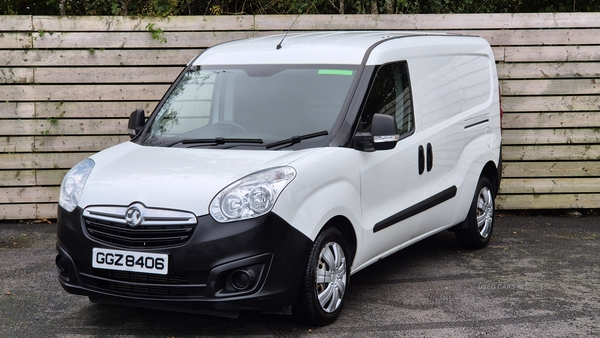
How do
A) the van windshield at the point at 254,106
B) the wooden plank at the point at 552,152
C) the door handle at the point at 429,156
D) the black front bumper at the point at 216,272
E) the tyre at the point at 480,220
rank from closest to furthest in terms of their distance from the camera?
the black front bumper at the point at 216,272
the van windshield at the point at 254,106
the door handle at the point at 429,156
the tyre at the point at 480,220
the wooden plank at the point at 552,152

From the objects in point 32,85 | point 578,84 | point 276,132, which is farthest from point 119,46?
point 578,84

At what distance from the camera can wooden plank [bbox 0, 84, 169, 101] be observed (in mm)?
8320

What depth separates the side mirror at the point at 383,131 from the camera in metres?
5.12

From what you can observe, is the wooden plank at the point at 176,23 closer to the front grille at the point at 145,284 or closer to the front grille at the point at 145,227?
the front grille at the point at 145,227

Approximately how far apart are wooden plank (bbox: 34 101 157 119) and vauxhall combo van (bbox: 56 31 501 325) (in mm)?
2566

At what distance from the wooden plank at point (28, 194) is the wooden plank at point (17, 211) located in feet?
0.18

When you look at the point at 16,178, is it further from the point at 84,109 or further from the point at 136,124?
the point at 136,124

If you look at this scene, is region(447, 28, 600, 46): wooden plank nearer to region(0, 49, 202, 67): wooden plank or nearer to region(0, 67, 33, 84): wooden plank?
region(0, 49, 202, 67): wooden plank

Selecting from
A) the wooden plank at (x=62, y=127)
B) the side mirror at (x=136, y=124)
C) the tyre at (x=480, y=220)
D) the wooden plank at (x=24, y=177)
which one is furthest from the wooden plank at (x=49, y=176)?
the tyre at (x=480, y=220)

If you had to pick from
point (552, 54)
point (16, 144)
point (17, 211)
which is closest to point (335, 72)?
point (552, 54)

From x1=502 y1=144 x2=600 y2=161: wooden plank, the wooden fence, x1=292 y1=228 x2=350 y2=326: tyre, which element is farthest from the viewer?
x1=502 y1=144 x2=600 y2=161: wooden plank

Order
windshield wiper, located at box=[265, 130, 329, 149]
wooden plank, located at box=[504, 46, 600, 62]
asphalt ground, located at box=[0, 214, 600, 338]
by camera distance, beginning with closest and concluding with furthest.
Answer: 1. asphalt ground, located at box=[0, 214, 600, 338]
2. windshield wiper, located at box=[265, 130, 329, 149]
3. wooden plank, located at box=[504, 46, 600, 62]

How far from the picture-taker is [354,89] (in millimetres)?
5348

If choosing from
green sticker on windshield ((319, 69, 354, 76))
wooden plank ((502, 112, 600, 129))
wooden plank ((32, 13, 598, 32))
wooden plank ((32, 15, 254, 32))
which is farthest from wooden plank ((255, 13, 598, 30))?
green sticker on windshield ((319, 69, 354, 76))
